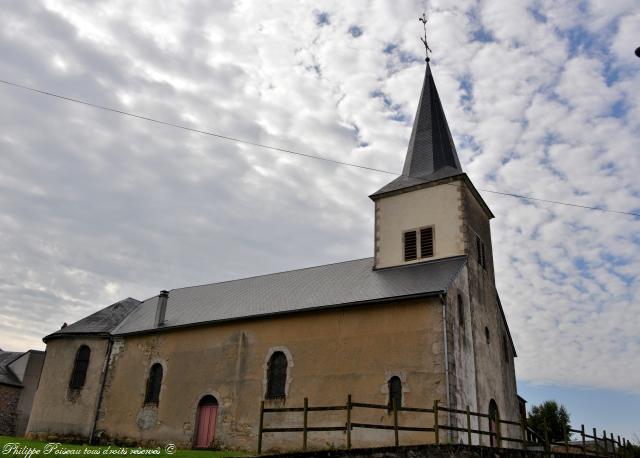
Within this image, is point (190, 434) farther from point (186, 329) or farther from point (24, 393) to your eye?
point (24, 393)

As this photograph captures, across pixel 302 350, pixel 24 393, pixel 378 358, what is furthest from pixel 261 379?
pixel 24 393

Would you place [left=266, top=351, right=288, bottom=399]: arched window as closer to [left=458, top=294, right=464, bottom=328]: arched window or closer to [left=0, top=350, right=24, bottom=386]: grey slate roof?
[left=458, top=294, right=464, bottom=328]: arched window

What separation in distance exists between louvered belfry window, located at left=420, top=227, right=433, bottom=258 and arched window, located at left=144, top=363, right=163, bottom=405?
12.1 metres

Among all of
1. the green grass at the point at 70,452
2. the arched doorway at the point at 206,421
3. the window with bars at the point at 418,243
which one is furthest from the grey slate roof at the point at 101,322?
the window with bars at the point at 418,243

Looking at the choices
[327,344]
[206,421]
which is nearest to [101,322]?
[206,421]

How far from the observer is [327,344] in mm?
18312

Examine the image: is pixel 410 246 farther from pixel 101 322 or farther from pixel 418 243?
pixel 101 322

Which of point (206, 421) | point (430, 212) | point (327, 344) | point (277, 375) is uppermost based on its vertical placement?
point (430, 212)

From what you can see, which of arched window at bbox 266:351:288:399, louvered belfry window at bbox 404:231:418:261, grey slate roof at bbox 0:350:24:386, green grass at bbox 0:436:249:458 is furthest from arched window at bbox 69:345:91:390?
louvered belfry window at bbox 404:231:418:261

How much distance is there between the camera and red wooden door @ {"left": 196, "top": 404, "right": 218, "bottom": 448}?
19609 mm

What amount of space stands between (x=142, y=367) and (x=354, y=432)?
36.1ft

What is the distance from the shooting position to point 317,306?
62.0ft

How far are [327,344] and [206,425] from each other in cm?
590

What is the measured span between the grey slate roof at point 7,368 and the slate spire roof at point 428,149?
26.0m
